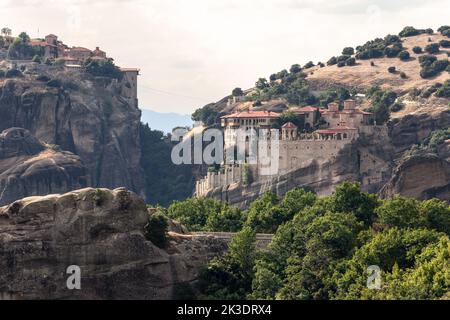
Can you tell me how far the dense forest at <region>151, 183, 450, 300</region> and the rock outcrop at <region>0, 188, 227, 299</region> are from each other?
4650 millimetres

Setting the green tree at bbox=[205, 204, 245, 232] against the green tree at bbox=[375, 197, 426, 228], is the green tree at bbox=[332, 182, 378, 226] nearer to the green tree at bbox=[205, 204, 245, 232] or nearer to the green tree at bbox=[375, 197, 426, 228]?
the green tree at bbox=[375, 197, 426, 228]

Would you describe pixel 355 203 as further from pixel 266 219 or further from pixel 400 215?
pixel 266 219

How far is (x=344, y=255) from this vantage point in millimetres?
129500

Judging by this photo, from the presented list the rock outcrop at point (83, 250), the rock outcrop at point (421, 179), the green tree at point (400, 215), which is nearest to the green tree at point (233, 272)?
the rock outcrop at point (83, 250)

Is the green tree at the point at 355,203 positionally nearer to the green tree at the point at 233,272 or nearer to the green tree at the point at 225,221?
the green tree at the point at 225,221

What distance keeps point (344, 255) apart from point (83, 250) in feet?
72.6

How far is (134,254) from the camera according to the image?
12194 centimetres

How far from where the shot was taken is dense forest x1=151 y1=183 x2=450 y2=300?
118 metres

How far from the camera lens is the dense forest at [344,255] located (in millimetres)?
118062

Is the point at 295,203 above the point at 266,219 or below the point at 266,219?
above

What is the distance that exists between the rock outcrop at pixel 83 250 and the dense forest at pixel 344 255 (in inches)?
183

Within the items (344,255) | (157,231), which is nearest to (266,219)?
(344,255)
